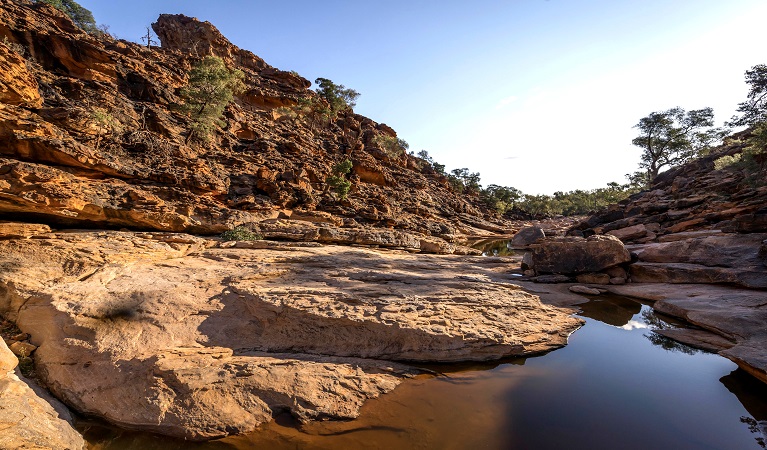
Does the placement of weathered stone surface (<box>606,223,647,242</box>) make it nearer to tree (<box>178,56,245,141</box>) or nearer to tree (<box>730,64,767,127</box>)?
tree (<box>730,64,767,127</box>)

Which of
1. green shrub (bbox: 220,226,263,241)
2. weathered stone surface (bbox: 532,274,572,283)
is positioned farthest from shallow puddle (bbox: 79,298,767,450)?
green shrub (bbox: 220,226,263,241)

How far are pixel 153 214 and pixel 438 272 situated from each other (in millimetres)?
13558

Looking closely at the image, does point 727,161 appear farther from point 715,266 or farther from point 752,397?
point 752,397

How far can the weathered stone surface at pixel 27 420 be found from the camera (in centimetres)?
378

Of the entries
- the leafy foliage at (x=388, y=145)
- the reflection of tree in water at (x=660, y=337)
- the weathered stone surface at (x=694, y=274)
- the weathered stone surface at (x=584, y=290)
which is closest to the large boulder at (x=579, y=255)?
the weathered stone surface at (x=694, y=274)

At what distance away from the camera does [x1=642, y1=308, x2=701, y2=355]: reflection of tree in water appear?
753cm

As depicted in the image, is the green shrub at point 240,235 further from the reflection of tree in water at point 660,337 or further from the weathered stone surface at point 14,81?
the reflection of tree in water at point 660,337

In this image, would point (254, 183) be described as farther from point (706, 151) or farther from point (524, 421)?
point (706, 151)

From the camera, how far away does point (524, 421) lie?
492cm

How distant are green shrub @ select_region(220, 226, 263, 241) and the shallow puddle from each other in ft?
35.3

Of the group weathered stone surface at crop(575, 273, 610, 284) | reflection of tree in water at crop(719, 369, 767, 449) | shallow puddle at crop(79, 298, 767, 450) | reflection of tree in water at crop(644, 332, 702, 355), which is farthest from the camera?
weathered stone surface at crop(575, 273, 610, 284)

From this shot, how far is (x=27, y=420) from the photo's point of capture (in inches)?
161

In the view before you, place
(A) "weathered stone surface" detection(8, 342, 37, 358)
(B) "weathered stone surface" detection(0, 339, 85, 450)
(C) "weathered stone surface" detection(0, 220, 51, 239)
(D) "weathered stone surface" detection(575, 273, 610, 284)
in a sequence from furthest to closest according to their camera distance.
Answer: (D) "weathered stone surface" detection(575, 273, 610, 284) → (C) "weathered stone surface" detection(0, 220, 51, 239) → (A) "weathered stone surface" detection(8, 342, 37, 358) → (B) "weathered stone surface" detection(0, 339, 85, 450)

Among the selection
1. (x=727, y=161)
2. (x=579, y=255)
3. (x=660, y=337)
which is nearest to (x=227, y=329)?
(x=660, y=337)
